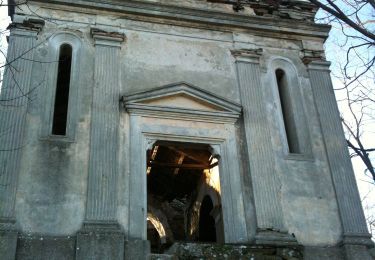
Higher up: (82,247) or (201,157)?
(201,157)

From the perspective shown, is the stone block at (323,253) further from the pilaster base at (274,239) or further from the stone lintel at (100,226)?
the stone lintel at (100,226)

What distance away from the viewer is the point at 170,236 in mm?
16406

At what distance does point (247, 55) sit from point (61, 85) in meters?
4.51

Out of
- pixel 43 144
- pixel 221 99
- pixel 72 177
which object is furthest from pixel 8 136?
pixel 221 99

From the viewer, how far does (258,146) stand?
40.2 ft

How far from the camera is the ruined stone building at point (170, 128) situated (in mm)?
10531

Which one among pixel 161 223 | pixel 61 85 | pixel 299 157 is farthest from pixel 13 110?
pixel 161 223

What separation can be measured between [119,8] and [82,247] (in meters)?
5.85

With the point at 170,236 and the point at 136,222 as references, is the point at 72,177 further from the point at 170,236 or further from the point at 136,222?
the point at 170,236

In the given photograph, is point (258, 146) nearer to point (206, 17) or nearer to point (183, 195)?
point (206, 17)

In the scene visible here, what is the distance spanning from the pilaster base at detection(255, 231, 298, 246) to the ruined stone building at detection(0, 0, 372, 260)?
0.10ft

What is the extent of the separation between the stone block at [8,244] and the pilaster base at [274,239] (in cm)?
457

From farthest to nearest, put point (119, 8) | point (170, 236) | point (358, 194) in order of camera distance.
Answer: point (170, 236) → point (119, 8) → point (358, 194)

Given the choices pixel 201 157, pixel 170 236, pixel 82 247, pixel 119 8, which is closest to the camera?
pixel 82 247
